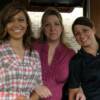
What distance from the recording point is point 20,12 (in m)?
1.84

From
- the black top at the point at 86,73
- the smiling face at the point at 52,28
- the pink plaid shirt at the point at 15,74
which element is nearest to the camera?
the pink plaid shirt at the point at 15,74

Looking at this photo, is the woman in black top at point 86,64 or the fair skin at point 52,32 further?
the fair skin at point 52,32

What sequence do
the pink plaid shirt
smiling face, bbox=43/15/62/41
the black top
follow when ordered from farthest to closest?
smiling face, bbox=43/15/62/41 < the black top < the pink plaid shirt

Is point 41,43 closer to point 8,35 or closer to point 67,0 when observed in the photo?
point 8,35

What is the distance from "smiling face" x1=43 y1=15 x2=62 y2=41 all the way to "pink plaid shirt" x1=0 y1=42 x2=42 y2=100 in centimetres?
31

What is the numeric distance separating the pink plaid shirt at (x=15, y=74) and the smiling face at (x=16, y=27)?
2.7 inches

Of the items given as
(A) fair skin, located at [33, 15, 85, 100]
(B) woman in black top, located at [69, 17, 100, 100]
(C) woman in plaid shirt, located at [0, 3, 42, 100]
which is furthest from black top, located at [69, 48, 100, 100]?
(C) woman in plaid shirt, located at [0, 3, 42, 100]

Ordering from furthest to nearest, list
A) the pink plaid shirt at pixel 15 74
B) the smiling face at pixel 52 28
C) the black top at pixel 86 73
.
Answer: the smiling face at pixel 52 28
the black top at pixel 86 73
the pink plaid shirt at pixel 15 74

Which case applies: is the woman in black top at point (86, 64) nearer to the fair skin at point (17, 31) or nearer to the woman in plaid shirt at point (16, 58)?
the woman in plaid shirt at point (16, 58)

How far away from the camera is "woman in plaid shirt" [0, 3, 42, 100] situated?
1.76 m

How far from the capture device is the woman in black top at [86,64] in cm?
199

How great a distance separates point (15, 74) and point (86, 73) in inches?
18.5

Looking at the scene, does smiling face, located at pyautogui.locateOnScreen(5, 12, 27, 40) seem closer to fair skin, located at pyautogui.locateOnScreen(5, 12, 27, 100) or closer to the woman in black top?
fair skin, located at pyautogui.locateOnScreen(5, 12, 27, 100)

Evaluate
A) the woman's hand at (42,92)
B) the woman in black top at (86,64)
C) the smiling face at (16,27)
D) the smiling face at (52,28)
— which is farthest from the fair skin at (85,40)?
the smiling face at (16,27)
